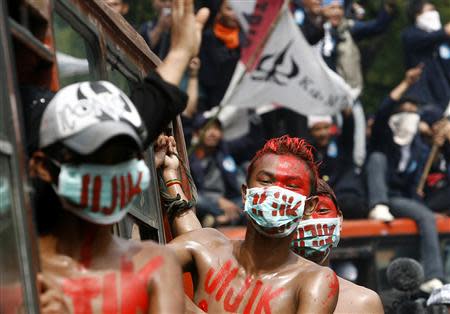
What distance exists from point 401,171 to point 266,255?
8.74 metres

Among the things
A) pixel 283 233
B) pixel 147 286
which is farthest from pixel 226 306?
pixel 147 286

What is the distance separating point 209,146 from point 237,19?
1.37 metres

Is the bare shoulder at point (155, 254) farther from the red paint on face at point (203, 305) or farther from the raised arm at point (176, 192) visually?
the raised arm at point (176, 192)

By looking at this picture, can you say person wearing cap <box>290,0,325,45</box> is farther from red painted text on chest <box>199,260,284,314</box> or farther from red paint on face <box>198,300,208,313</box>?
red paint on face <box>198,300,208,313</box>

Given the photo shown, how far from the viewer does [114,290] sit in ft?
13.9

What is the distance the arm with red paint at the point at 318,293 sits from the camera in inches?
221

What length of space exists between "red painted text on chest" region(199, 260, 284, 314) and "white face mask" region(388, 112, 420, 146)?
8891 millimetres

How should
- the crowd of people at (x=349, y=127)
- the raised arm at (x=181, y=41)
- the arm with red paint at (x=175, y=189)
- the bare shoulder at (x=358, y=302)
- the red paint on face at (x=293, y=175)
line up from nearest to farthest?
the raised arm at (x=181, y=41) → the red paint on face at (x=293, y=175) → the arm with red paint at (x=175, y=189) → the bare shoulder at (x=358, y=302) → the crowd of people at (x=349, y=127)

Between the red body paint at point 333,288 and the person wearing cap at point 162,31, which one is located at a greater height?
the red body paint at point 333,288

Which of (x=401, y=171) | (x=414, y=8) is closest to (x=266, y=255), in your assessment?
(x=401, y=171)

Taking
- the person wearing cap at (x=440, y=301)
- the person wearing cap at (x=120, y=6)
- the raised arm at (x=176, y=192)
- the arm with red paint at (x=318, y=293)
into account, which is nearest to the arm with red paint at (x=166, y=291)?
the arm with red paint at (x=318, y=293)

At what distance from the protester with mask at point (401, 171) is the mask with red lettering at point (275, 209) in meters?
7.31

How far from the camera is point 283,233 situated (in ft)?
19.1

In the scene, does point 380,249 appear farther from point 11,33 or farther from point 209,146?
point 11,33
